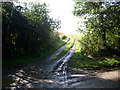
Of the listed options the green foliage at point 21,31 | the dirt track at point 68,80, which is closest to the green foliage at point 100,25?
the green foliage at point 21,31

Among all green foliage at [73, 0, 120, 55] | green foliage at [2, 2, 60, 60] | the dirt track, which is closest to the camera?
the dirt track

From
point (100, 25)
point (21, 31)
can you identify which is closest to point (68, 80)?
point (100, 25)

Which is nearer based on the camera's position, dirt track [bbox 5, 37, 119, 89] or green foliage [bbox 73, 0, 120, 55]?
dirt track [bbox 5, 37, 119, 89]

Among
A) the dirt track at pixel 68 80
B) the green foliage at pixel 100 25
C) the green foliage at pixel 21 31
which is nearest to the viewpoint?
the dirt track at pixel 68 80

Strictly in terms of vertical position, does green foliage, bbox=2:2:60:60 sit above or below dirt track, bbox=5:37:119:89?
above

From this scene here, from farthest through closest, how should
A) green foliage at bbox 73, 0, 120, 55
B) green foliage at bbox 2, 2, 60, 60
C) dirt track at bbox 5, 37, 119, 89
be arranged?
green foliage at bbox 2, 2, 60, 60
green foliage at bbox 73, 0, 120, 55
dirt track at bbox 5, 37, 119, 89

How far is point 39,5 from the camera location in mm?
22438

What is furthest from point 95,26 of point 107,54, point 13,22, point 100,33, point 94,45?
point 13,22

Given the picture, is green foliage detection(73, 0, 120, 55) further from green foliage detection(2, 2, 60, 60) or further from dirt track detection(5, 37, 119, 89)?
dirt track detection(5, 37, 119, 89)

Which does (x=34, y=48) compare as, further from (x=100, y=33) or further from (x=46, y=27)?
(x=100, y=33)

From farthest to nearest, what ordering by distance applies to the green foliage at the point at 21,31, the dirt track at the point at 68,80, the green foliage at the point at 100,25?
the green foliage at the point at 21,31, the green foliage at the point at 100,25, the dirt track at the point at 68,80

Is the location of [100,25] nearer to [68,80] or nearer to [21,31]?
[68,80]

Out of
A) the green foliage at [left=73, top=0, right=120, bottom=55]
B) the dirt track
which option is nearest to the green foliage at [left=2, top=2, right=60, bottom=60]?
the green foliage at [left=73, top=0, right=120, bottom=55]

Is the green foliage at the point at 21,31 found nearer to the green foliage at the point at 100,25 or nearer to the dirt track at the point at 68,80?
the green foliage at the point at 100,25
